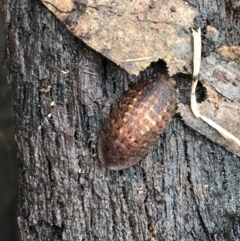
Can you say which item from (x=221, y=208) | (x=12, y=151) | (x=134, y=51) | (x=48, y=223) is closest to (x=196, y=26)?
(x=134, y=51)

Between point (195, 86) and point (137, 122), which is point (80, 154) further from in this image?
point (195, 86)

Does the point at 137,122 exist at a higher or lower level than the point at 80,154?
higher

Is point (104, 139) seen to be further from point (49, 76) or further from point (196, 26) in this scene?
point (196, 26)

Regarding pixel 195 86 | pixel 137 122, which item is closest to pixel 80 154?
pixel 137 122
